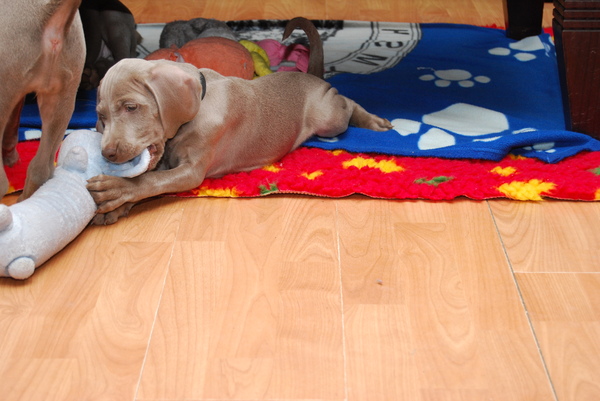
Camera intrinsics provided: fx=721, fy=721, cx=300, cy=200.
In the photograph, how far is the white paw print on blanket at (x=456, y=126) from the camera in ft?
8.36

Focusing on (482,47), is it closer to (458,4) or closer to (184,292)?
(458,4)

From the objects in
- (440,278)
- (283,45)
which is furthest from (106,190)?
(283,45)

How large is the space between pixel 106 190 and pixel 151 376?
0.69 metres

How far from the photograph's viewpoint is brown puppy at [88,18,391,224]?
2014mm

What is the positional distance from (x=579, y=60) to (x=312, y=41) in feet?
3.22

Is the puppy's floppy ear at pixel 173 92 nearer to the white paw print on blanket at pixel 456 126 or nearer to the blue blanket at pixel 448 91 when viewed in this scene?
the blue blanket at pixel 448 91

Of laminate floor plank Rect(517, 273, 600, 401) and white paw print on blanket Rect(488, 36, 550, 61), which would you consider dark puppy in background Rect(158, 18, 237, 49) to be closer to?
white paw print on blanket Rect(488, 36, 550, 61)

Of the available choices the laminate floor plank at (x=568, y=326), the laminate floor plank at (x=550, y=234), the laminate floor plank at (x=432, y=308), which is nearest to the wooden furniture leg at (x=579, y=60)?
the laminate floor plank at (x=550, y=234)

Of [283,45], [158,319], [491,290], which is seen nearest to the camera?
[158,319]

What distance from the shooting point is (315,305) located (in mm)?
1719

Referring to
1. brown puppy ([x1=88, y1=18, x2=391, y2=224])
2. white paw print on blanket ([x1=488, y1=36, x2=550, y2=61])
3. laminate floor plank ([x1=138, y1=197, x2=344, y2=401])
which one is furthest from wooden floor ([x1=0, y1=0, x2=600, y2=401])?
white paw print on blanket ([x1=488, y1=36, x2=550, y2=61])

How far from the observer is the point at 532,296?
1763 mm

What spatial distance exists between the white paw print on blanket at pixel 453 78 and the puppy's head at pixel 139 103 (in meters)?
1.42

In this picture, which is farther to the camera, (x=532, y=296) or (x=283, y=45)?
(x=283, y=45)
